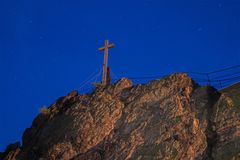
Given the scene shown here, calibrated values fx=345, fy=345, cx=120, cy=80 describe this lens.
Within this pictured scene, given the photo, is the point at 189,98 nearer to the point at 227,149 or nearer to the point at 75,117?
the point at 227,149

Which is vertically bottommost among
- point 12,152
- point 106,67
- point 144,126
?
point 144,126

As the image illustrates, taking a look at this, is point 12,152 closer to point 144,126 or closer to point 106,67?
point 106,67

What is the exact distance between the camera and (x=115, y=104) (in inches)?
866

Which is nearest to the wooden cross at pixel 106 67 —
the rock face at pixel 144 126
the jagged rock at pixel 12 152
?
the rock face at pixel 144 126

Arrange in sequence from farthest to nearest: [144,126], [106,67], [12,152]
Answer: [106,67] < [12,152] < [144,126]

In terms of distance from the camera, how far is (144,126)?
63.9 ft

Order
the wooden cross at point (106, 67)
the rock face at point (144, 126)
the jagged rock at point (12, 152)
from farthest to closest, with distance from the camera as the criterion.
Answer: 1. the wooden cross at point (106, 67)
2. the jagged rock at point (12, 152)
3. the rock face at point (144, 126)

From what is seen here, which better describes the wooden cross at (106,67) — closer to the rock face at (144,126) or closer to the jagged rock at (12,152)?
the rock face at (144,126)

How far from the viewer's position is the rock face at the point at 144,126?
1720 centimetres

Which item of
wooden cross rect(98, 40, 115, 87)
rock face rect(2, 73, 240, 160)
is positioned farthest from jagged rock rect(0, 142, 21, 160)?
wooden cross rect(98, 40, 115, 87)

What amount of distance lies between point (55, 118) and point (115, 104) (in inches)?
208

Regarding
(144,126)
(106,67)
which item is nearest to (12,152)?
(106,67)

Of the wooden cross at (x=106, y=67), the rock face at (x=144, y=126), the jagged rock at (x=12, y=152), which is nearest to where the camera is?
the rock face at (x=144, y=126)

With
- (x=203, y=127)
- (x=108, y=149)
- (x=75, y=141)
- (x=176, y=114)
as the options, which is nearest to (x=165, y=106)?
(x=176, y=114)
